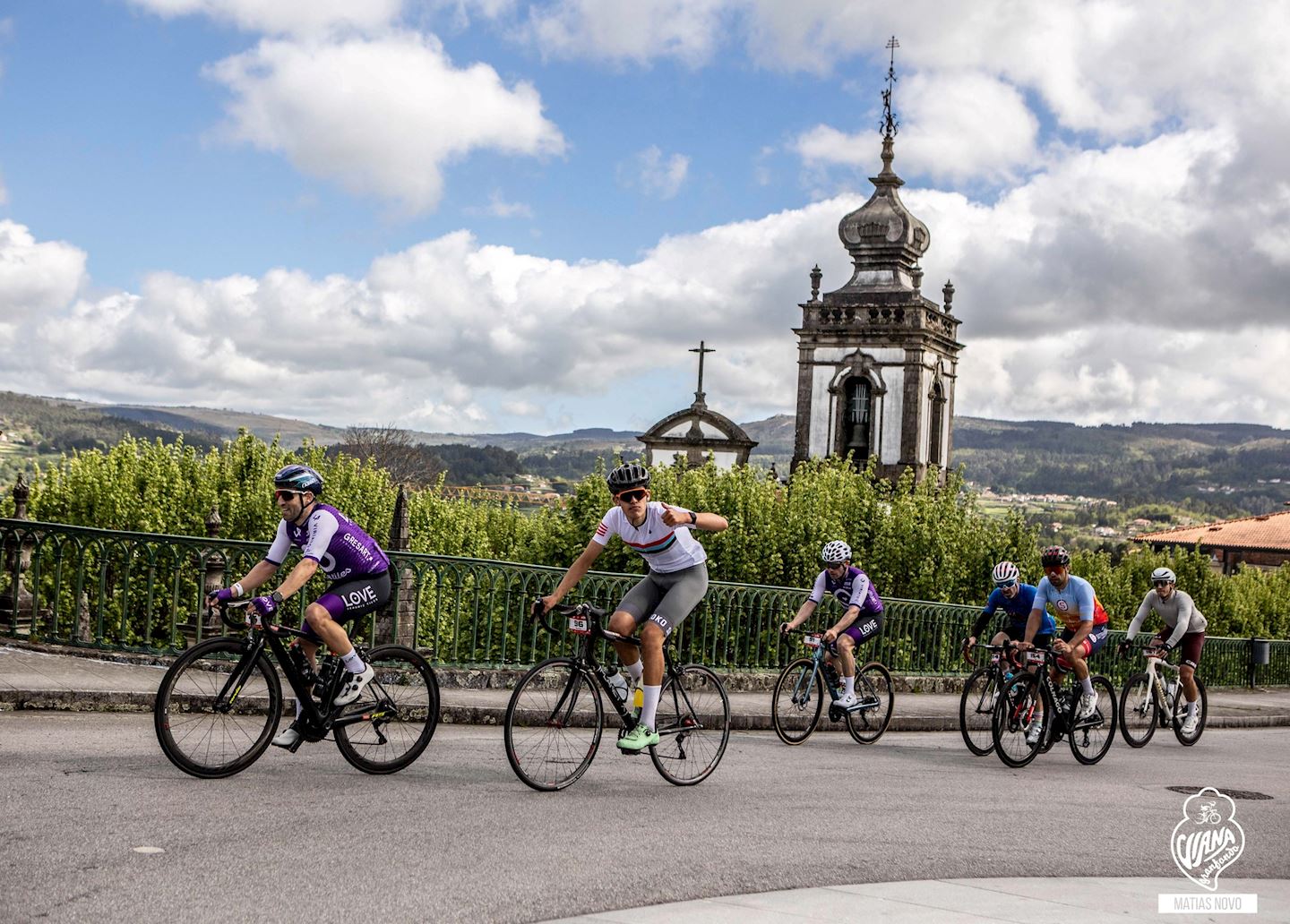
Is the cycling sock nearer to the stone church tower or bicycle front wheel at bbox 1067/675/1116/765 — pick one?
bicycle front wheel at bbox 1067/675/1116/765

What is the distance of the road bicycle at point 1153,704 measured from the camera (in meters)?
14.9

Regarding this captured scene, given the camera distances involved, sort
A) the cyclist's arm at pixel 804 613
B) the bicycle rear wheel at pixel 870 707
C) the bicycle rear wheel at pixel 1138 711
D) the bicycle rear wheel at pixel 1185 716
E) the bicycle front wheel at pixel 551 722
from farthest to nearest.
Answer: the bicycle rear wheel at pixel 1185 716, the bicycle rear wheel at pixel 1138 711, the bicycle rear wheel at pixel 870 707, the cyclist's arm at pixel 804 613, the bicycle front wheel at pixel 551 722

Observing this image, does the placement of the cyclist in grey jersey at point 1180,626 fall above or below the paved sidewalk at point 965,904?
above

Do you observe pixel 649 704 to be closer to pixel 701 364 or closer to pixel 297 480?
pixel 297 480

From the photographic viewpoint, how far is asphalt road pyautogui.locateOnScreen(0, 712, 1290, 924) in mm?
5840

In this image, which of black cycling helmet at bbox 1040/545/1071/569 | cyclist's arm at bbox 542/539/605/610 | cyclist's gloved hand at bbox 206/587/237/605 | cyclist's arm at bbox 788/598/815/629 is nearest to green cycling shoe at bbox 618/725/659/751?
cyclist's arm at bbox 542/539/605/610

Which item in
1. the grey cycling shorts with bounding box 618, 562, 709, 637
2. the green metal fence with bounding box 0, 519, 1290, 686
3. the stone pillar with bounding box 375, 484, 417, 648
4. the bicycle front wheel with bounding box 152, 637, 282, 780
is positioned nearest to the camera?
the bicycle front wheel with bounding box 152, 637, 282, 780

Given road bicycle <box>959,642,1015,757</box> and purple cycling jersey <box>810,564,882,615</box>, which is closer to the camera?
road bicycle <box>959,642,1015,757</box>

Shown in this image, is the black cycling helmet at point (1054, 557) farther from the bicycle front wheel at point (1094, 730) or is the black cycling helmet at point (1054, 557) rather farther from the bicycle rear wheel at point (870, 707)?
the bicycle rear wheel at point (870, 707)

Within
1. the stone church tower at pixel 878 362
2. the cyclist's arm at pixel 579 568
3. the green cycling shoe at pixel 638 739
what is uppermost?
the stone church tower at pixel 878 362

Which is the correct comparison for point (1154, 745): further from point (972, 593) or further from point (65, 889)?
point (972, 593)

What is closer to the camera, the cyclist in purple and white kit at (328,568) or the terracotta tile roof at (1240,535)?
the cyclist in purple and white kit at (328,568)

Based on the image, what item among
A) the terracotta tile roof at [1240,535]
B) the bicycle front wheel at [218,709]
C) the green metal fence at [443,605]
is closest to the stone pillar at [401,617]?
the green metal fence at [443,605]

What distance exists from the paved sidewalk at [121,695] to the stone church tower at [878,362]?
158ft
